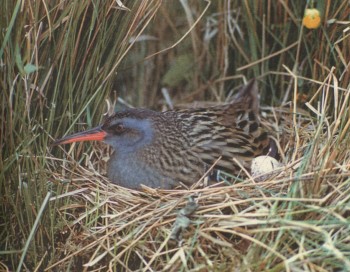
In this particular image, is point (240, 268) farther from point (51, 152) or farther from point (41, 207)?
point (51, 152)

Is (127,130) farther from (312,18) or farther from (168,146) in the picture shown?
(312,18)

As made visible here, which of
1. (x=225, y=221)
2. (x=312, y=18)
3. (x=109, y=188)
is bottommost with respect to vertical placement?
(x=109, y=188)

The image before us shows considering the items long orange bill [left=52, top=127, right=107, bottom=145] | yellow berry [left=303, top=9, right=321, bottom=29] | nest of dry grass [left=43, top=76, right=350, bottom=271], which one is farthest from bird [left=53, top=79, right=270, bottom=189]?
yellow berry [left=303, top=9, right=321, bottom=29]

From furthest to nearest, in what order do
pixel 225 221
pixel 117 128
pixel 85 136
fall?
pixel 117 128 → pixel 85 136 → pixel 225 221

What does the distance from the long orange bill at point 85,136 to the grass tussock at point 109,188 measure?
62 millimetres

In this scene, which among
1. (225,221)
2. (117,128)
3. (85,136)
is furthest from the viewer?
(117,128)

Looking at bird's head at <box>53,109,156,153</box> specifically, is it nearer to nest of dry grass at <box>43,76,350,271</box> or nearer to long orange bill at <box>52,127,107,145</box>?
long orange bill at <box>52,127,107,145</box>

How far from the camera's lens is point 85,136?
11.6ft

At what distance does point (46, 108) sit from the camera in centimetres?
341

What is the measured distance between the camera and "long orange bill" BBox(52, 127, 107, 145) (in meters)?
3.45

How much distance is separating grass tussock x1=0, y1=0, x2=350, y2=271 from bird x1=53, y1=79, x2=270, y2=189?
9cm

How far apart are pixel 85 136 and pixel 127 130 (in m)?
Result: 0.23

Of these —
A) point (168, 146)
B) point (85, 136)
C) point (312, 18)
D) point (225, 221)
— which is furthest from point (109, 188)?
point (312, 18)

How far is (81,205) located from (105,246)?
0.24m
